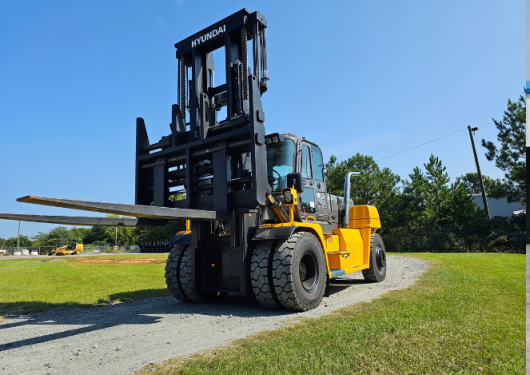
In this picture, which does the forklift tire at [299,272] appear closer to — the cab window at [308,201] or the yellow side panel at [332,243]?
the yellow side panel at [332,243]

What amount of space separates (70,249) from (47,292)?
46952 millimetres

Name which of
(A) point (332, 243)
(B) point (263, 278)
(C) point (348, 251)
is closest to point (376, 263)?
(C) point (348, 251)

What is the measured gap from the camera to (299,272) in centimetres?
602

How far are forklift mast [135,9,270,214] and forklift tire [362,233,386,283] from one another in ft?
15.0

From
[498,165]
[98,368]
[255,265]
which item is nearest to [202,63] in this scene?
[255,265]

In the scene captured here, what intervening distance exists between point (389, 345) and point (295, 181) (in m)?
3.27

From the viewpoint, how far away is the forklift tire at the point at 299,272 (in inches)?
222

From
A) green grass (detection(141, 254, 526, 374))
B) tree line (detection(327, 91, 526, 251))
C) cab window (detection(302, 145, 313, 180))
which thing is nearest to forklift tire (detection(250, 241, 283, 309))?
green grass (detection(141, 254, 526, 374))

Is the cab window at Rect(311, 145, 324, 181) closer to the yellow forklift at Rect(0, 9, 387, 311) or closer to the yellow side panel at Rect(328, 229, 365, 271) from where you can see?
the yellow forklift at Rect(0, 9, 387, 311)

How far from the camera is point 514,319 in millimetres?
4570

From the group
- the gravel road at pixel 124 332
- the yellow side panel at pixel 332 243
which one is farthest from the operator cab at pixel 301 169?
the gravel road at pixel 124 332

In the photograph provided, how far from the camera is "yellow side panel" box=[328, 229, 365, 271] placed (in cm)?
724

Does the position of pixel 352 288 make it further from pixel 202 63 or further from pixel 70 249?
pixel 70 249

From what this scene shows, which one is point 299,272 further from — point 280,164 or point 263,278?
point 280,164
